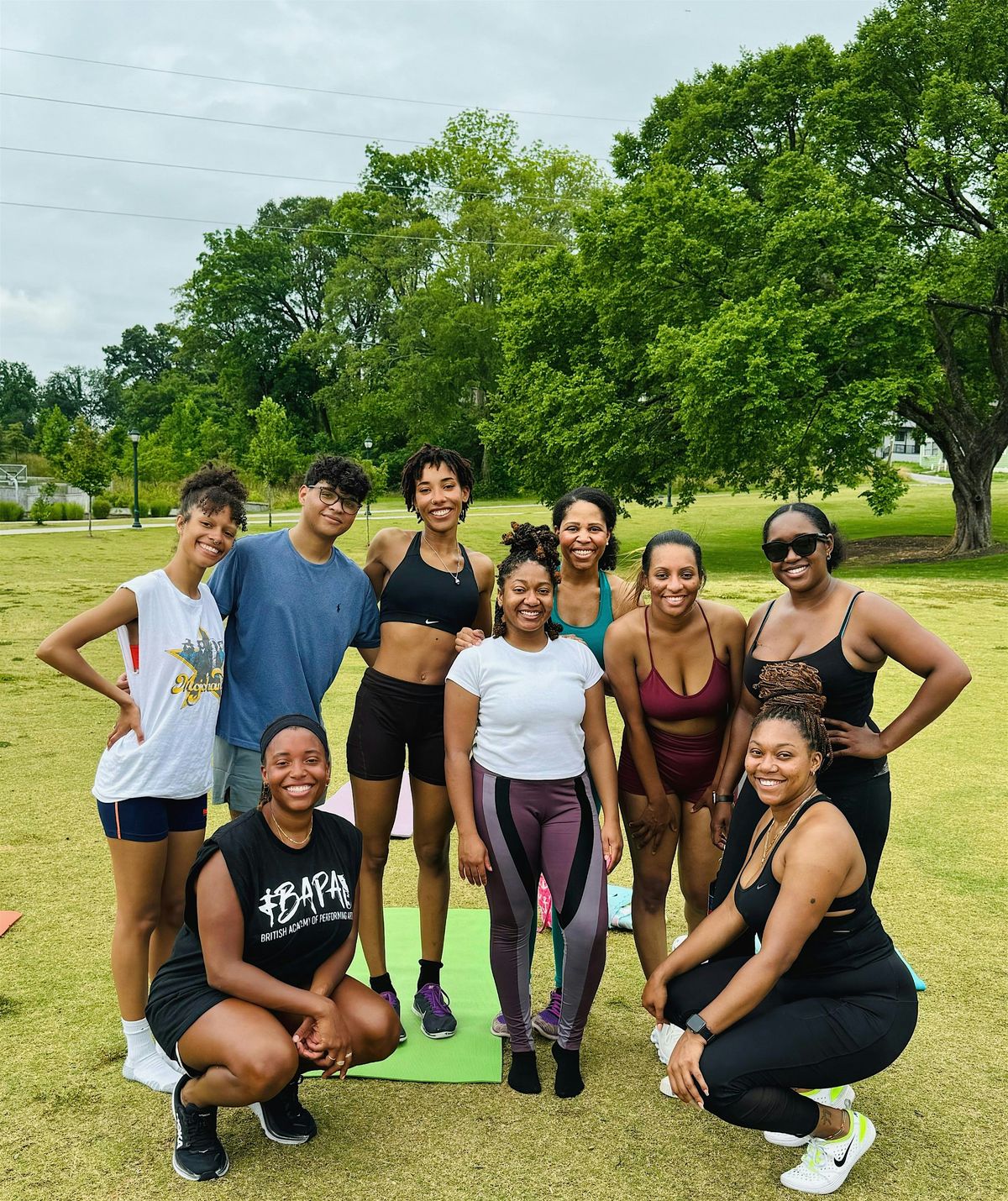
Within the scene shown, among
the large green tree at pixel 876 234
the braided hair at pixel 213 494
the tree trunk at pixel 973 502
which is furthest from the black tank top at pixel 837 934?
the tree trunk at pixel 973 502

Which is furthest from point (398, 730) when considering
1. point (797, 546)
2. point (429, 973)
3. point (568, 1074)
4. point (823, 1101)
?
point (823, 1101)

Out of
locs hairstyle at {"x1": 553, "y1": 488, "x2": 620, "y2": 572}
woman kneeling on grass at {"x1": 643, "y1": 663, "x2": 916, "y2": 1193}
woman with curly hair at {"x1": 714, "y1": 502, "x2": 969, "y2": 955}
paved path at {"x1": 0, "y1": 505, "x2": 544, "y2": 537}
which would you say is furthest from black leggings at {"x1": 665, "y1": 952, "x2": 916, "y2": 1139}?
paved path at {"x1": 0, "y1": 505, "x2": 544, "y2": 537}

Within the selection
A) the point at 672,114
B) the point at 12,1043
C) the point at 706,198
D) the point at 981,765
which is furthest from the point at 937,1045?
the point at 672,114

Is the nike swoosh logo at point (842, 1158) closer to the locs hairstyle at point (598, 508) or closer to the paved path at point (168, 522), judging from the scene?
the locs hairstyle at point (598, 508)

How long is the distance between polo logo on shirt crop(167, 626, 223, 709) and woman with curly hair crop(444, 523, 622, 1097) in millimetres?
802

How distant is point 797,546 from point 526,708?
1056 mm

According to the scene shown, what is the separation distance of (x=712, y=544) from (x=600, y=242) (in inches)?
346

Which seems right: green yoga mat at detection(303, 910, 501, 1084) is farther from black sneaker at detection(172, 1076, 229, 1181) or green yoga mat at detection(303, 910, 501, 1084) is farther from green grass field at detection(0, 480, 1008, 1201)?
black sneaker at detection(172, 1076, 229, 1181)

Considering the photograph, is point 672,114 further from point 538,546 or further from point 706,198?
point 538,546

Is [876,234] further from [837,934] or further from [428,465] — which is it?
[837,934]

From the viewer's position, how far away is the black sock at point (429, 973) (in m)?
3.69

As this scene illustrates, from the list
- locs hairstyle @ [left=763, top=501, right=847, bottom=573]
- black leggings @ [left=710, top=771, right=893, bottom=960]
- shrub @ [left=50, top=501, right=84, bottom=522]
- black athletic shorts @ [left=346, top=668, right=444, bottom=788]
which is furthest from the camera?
shrub @ [left=50, top=501, right=84, bottom=522]

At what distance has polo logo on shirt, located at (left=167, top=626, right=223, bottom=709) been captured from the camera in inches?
125

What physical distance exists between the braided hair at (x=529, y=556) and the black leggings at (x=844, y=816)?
0.86 meters
